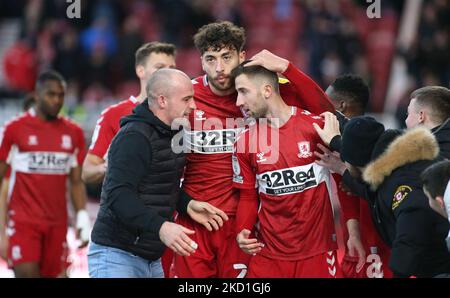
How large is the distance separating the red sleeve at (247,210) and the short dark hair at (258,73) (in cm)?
77

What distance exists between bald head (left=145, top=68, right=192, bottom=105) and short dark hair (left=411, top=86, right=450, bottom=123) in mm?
1665

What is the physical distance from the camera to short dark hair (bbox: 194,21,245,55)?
6770mm

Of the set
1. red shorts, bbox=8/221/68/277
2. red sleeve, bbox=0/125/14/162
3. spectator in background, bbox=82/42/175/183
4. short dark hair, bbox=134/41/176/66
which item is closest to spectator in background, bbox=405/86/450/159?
spectator in background, bbox=82/42/175/183

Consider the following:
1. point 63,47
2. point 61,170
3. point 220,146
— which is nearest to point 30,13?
point 63,47

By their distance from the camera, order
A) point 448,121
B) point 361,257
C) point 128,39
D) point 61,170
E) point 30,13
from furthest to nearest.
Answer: point 30,13 → point 128,39 → point 61,170 → point 361,257 → point 448,121

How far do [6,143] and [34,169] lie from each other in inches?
15.5

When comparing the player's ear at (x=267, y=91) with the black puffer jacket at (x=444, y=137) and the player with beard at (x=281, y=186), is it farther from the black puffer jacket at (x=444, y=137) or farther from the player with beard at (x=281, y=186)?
the black puffer jacket at (x=444, y=137)

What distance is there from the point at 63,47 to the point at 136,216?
39.8 feet

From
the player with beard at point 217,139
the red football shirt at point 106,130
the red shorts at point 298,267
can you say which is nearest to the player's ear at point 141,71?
the red football shirt at point 106,130

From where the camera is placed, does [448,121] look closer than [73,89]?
Yes

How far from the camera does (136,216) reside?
5691 millimetres
